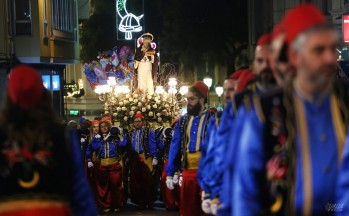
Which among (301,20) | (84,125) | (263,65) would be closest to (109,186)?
(84,125)

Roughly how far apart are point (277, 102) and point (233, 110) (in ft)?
5.74

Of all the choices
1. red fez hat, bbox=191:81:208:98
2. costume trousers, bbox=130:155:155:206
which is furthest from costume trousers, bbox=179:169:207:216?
costume trousers, bbox=130:155:155:206

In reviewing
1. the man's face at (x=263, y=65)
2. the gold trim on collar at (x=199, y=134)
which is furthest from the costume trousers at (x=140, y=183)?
the man's face at (x=263, y=65)

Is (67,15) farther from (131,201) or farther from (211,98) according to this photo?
(211,98)

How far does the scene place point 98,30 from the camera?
53750 millimetres

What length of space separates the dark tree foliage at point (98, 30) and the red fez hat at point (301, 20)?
48960 millimetres

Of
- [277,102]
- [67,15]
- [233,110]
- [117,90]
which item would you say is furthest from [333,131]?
[67,15]

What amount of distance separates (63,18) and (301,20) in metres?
27.4

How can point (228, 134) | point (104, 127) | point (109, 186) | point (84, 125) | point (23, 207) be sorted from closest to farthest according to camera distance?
point (23, 207)
point (228, 134)
point (104, 127)
point (109, 186)
point (84, 125)

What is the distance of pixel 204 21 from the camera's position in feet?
170

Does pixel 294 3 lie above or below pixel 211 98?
above

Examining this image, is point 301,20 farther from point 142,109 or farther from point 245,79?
point 142,109

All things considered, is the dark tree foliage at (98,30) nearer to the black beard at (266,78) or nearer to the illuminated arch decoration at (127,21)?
the illuminated arch decoration at (127,21)

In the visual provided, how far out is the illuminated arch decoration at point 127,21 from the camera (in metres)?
46.3
